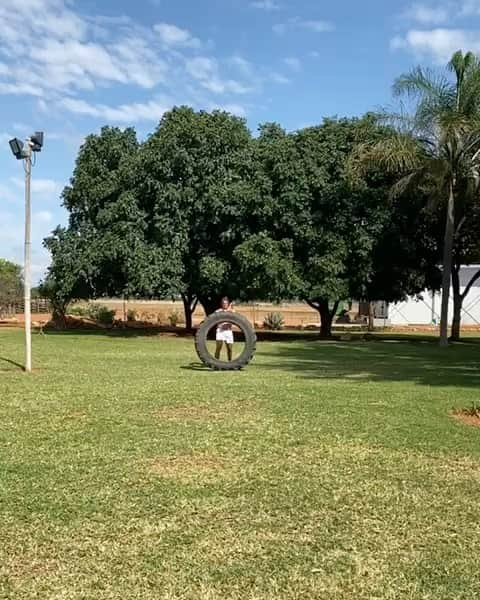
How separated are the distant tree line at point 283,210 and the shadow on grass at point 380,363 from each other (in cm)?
433

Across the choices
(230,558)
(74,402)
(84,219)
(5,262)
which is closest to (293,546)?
(230,558)

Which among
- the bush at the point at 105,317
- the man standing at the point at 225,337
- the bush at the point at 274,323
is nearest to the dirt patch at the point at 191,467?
the man standing at the point at 225,337

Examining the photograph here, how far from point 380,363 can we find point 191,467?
39.4ft

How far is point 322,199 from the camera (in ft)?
91.5

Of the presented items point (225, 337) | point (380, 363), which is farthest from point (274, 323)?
point (225, 337)

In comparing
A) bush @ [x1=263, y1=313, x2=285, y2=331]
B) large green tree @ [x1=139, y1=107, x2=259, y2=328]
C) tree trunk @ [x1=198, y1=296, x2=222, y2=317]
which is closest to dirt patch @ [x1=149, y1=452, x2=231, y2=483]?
large green tree @ [x1=139, y1=107, x2=259, y2=328]

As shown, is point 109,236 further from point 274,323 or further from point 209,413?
point 209,413

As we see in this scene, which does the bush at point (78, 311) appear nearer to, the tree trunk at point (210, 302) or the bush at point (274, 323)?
the bush at point (274, 323)

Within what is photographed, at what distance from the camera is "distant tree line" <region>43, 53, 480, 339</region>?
25.5 m

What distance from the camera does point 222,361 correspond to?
15.7m

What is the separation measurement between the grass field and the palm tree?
49.5ft

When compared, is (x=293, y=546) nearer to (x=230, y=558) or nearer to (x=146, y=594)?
(x=230, y=558)

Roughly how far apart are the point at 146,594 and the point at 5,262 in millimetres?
85186

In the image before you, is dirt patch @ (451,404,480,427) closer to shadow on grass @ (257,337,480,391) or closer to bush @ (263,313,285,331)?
shadow on grass @ (257,337,480,391)
